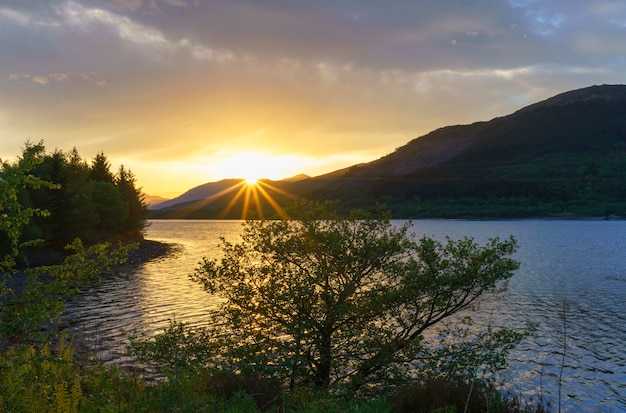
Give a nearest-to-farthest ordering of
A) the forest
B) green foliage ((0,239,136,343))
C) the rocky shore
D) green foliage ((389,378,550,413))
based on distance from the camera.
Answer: green foliage ((0,239,136,343)) < green foliage ((389,378,550,413)) < the rocky shore < the forest

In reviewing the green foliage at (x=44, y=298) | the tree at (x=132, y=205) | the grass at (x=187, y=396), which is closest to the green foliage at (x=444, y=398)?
the grass at (x=187, y=396)

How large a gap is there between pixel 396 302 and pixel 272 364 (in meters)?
4.47

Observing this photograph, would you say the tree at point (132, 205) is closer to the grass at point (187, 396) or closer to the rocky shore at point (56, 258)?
the rocky shore at point (56, 258)

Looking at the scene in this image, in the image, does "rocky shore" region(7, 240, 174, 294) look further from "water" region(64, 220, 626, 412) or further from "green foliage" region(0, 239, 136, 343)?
"green foliage" region(0, 239, 136, 343)

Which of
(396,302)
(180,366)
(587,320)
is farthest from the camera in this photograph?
(587,320)

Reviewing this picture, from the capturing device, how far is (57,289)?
7.26 meters

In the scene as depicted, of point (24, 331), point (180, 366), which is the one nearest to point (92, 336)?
point (180, 366)

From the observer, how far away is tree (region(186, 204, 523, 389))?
15.1m

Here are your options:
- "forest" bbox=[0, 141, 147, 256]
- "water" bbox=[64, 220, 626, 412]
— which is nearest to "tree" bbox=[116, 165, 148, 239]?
"forest" bbox=[0, 141, 147, 256]

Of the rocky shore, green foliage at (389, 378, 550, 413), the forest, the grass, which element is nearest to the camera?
the grass

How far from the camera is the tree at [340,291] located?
49.5 ft

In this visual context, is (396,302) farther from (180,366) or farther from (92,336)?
(92,336)

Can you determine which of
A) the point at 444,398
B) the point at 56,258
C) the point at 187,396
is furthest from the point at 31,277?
the point at 56,258

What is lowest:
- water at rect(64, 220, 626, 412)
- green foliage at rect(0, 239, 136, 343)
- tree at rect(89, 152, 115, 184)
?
water at rect(64, 220, 626, 412)
